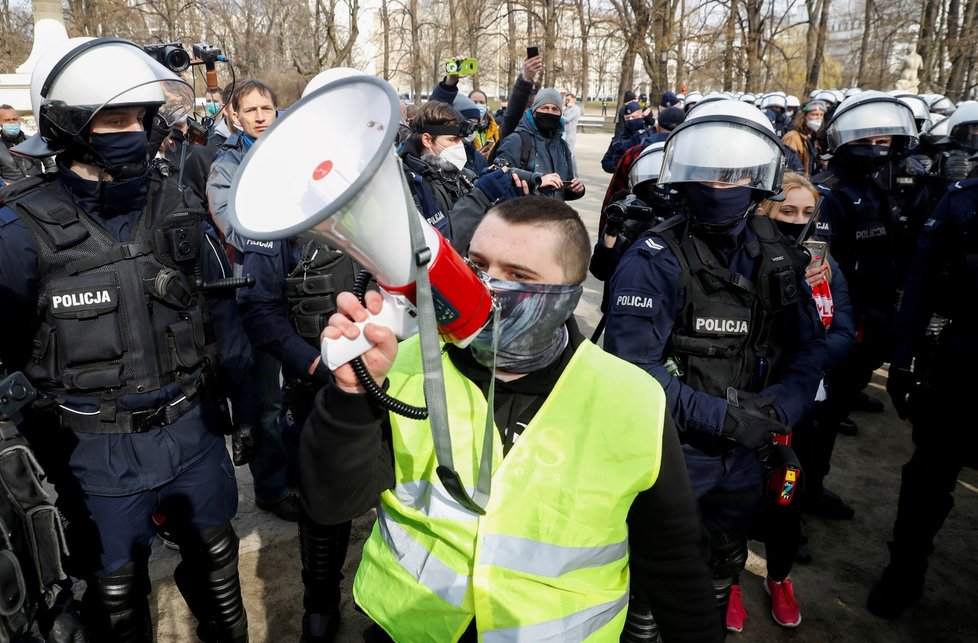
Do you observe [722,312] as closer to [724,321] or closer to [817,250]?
[724,321]

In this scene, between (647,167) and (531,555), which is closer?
(531,555)

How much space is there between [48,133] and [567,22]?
3350cm

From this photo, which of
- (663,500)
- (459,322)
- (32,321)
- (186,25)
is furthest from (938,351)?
(186,25)

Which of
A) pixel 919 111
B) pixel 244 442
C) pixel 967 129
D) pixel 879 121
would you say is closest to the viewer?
pixel 244 442

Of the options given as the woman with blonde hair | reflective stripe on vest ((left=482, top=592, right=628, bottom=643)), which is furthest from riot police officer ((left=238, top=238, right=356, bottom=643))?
the woman with blonde hair

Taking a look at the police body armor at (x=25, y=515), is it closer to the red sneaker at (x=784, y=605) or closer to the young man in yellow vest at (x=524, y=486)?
the young man in yellow vest at (x=524, y=486)

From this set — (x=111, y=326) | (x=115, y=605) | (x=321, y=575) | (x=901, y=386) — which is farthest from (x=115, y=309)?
(x=901, y=386)

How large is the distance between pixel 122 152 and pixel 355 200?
173 cm

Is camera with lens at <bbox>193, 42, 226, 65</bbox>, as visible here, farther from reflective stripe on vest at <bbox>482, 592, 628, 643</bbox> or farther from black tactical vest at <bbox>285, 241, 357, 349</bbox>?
reflective stripe on vest at <bbox>482, 592, 628, 643</bbox>

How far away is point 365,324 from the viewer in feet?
4.09

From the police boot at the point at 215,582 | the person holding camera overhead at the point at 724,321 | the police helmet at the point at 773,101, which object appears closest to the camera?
the person holding camera overhead at the point at 724,321

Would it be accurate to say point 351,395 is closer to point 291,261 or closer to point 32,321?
point 32,321

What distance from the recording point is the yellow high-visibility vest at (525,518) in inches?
58.8

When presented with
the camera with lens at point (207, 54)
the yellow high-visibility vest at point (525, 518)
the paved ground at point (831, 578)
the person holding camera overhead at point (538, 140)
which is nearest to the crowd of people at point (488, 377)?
the yellow high-visibility vest at point (525, 518)
